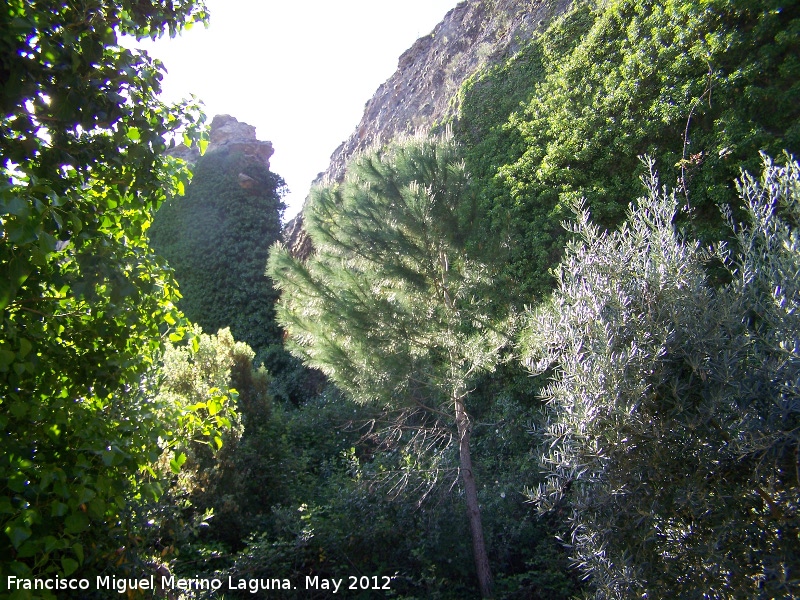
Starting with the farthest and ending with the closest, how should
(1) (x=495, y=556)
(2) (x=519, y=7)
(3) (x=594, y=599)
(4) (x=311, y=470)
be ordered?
(2) (x=519, y=7), (4) (x=311, y=470), (1) (x=495, y=556), (3) (x=594, y=599)

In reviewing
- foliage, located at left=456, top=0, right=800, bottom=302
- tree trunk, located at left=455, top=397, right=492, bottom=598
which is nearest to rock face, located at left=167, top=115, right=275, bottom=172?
foliage, located at left=456, top=0, right=800, bottom=302

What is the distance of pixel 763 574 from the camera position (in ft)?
8.19

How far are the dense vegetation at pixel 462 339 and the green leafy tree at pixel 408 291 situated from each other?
3cm

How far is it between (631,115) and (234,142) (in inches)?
425

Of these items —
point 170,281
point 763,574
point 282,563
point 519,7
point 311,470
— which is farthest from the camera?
point 519,7

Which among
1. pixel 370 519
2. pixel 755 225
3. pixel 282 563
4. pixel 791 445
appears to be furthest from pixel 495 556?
pixel 755 225

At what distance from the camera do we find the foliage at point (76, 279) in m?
1.98

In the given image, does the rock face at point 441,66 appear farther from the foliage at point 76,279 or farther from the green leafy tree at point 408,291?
the foliage at point 76,279

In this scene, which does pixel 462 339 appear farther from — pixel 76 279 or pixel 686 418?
pixel 76 279

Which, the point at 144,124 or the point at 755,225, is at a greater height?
the point at 144,124

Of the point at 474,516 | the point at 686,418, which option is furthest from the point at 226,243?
the point at 686,418

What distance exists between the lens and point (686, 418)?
2721mm

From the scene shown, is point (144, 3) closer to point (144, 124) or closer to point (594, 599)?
point (144, 124)

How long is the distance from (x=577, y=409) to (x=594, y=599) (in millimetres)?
1082
